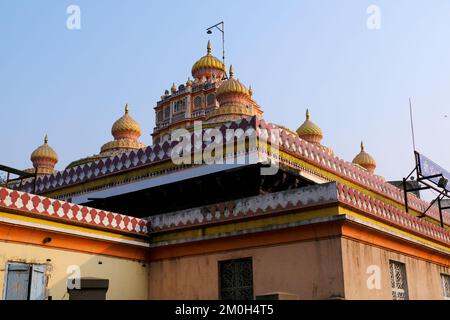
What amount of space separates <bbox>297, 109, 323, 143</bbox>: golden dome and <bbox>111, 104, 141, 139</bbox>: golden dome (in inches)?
365

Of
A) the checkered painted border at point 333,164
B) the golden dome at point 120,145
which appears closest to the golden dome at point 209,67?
the golden dome at point 120,145

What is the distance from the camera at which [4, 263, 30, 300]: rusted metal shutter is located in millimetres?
11841

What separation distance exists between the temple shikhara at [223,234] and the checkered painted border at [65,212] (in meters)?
0.03

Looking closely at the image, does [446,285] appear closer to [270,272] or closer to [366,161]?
[270,272]

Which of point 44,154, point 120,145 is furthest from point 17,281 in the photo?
point 44,154

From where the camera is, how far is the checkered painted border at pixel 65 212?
12.1 metres

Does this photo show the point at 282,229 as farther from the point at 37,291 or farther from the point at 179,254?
the point at 37,291

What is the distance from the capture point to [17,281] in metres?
12.0

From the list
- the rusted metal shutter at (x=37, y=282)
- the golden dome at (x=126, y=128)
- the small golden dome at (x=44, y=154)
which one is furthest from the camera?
the small golden dome at (x=44, y=154)

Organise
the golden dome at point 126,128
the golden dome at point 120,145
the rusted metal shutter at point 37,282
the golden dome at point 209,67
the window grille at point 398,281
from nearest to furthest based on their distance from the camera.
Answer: the rusted metal shutter at point 37,282, the window grille at point 398,281, the golden dome at point 120,145, the golden dome at point 126,128, the golden dome at point 209,67

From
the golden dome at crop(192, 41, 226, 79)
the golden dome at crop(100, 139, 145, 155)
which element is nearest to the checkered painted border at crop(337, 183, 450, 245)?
the golden dome at crop(100, 139, 145, 155)

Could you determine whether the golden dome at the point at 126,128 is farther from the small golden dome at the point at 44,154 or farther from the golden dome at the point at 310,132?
the golden dome at the point at 310,132

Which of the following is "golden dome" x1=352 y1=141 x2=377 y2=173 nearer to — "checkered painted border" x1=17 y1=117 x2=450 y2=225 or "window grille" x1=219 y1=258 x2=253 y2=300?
"checkered painted border" x1=17 y1=117 x2=450 y2=225

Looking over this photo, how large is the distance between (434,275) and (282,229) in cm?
545
